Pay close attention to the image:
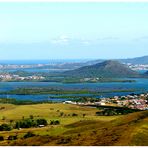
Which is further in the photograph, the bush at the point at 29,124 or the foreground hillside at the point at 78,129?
the bush at the point at 29,124

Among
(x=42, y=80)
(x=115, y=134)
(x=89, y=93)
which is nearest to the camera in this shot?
(x=115, y=134)

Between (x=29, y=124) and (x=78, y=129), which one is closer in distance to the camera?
(x=78, y=129)

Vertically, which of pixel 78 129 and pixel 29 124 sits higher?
pixel 78 129

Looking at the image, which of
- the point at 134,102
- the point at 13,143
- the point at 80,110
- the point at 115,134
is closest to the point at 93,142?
the point at 115,134

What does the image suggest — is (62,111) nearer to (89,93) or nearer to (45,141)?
(45,141)

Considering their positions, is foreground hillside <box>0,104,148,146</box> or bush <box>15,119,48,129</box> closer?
foreground hillside <box>0,104,148,146</box>

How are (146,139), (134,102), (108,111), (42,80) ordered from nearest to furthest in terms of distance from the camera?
(146,139) < (108,111) < (134,102) < (42,80)

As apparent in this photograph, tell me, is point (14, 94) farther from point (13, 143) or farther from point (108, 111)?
point (13, 143)

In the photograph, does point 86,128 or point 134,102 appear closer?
point 86,128
